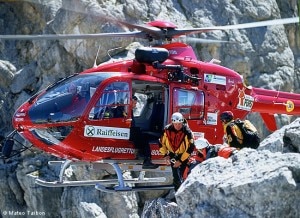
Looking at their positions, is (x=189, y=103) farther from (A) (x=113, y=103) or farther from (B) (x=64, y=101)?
Answer: (B) (x=64, y=101)

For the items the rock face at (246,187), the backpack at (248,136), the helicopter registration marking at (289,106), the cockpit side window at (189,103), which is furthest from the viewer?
the helicopter registration marking at (289,106)

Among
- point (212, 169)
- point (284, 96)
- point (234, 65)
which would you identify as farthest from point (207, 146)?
point (234, 65)

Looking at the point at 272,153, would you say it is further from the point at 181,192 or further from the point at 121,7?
the point at 121,7

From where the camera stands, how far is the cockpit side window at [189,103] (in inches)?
512

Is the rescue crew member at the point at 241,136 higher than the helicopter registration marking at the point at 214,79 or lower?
lower

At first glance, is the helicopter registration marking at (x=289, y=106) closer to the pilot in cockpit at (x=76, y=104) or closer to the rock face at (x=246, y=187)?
the pilot in cockpit at (x=76, y=104)

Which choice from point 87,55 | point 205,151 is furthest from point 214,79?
point 87,55

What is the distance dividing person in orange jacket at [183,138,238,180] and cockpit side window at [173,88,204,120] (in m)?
1.83

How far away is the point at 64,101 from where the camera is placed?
12133 millimetres

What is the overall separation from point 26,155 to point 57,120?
779 cm

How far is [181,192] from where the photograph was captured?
7.02m

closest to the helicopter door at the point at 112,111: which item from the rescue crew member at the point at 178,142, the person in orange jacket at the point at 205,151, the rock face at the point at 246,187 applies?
the person in orange jacket at the point at 205,151

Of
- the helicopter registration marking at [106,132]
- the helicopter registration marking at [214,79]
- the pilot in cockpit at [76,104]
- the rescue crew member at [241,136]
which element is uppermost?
the helicopter registration marking at [214,79]

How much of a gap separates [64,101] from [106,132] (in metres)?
0.87
